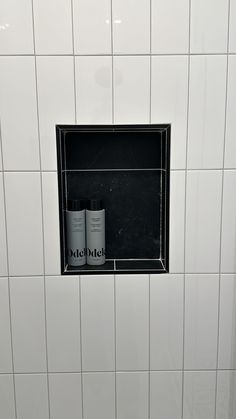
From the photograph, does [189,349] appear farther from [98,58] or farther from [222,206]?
[98,58]

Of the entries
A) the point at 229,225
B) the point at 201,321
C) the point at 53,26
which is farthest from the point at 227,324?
the point at 53,26

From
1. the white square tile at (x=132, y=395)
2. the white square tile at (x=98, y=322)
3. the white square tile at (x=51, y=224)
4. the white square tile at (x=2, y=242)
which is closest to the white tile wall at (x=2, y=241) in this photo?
the white square tile at (x=2, y=242)

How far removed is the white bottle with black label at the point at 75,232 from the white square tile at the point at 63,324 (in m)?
0.06

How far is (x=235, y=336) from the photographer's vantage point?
108cm

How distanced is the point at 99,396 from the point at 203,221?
605 mm

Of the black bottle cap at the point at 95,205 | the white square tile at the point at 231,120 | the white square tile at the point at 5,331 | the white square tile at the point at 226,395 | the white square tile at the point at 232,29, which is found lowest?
the white square tile at the point at 226,395

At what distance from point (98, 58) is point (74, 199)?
397 millimetres

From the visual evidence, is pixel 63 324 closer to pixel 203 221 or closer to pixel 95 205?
pixel 95 205

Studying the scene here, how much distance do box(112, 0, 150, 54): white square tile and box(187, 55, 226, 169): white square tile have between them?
141 millimetres

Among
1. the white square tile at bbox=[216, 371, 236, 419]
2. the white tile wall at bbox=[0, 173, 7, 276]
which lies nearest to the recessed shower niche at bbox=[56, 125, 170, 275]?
the white tile wall at bbox=[0, 173, 7, 276]

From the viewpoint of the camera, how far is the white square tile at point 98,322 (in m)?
1.04

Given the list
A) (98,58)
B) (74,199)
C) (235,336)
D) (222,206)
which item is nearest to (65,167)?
(74,199)

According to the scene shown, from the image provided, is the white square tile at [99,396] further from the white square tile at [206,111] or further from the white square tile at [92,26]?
the white square tile at [92,26]

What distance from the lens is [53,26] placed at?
937 mm
